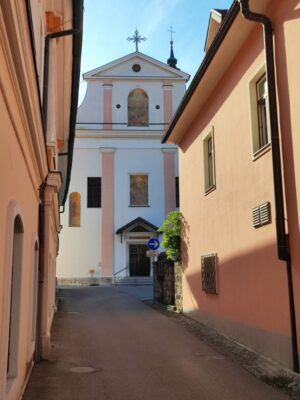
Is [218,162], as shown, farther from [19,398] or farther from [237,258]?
[19,398]

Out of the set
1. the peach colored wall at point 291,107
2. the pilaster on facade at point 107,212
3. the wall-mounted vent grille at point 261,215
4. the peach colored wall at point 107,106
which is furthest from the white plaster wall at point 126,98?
the peach colored wall at point 291,107

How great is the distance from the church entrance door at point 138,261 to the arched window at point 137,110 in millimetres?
9180

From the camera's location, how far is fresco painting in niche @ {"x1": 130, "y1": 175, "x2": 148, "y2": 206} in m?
39.7

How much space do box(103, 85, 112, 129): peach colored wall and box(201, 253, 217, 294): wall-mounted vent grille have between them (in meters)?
27.4

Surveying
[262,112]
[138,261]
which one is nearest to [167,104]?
[138,261]

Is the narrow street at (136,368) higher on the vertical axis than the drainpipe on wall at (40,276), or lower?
lower

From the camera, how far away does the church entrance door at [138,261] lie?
38688mm

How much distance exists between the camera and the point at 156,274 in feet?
69.5

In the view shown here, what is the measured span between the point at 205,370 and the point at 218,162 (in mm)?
5217

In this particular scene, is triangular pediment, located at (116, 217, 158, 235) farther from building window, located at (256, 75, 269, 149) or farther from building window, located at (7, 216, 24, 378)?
building window, located at (7, 216, 24, 378)

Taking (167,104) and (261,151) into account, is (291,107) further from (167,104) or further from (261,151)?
(167,104)

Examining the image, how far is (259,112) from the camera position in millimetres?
10102

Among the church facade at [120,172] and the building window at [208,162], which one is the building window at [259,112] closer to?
the building window at [208,162]

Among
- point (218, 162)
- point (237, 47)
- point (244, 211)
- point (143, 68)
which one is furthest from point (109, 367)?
point (143, 68)
